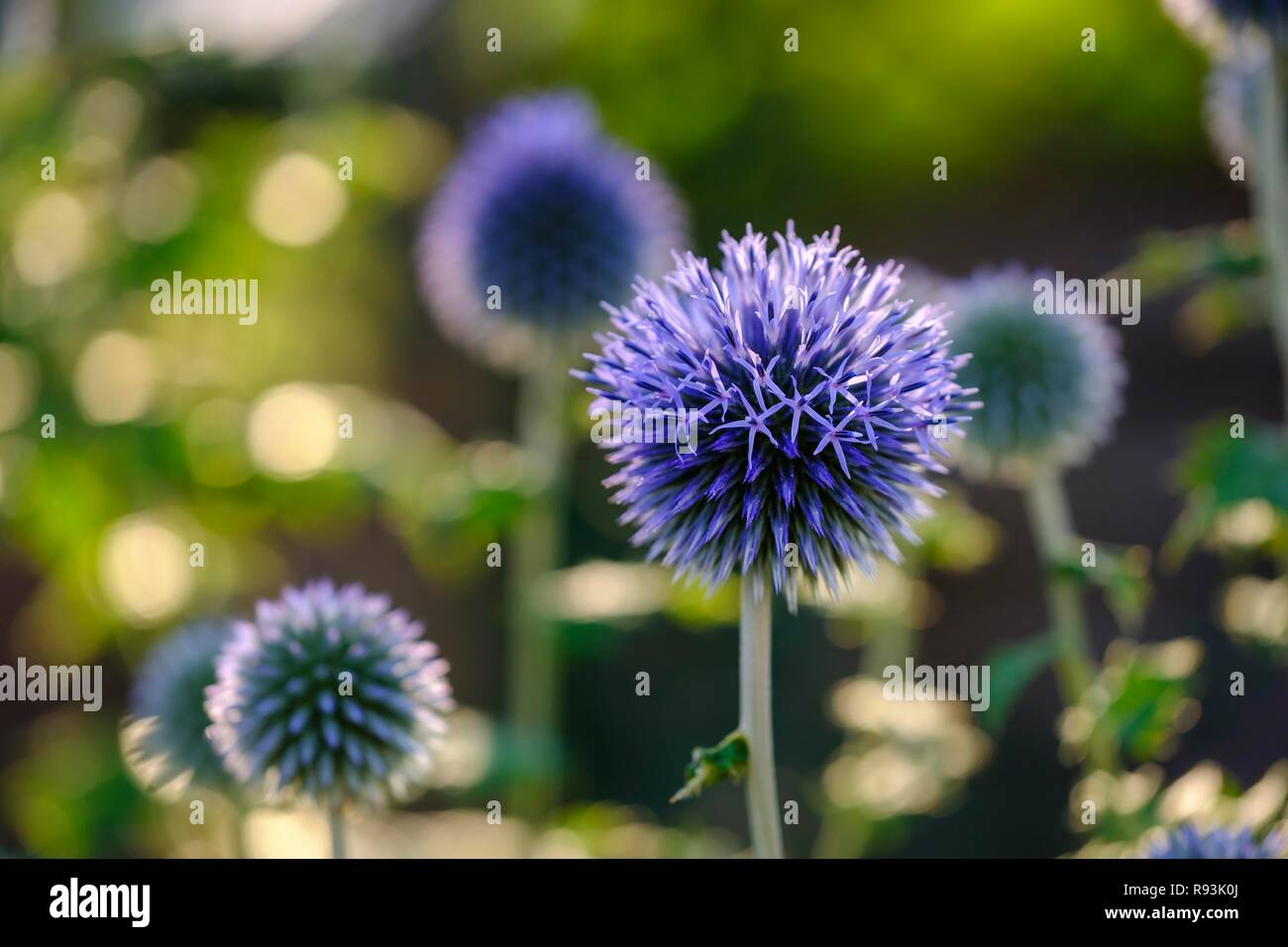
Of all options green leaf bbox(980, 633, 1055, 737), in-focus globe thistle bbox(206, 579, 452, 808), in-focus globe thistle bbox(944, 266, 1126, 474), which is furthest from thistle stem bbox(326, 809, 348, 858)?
in-focus globe thistle bbox(944, 266, 1126, 474)

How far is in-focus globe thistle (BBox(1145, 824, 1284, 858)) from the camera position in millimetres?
1490

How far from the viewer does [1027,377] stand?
2.21 meters

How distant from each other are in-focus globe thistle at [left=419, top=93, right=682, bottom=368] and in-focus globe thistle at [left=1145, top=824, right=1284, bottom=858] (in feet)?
6.04

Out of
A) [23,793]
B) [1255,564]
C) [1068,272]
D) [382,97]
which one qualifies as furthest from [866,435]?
[382,97]

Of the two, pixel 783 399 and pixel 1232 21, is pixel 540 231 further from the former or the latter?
pixel 783 399

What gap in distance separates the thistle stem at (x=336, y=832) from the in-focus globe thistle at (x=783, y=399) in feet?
2.06

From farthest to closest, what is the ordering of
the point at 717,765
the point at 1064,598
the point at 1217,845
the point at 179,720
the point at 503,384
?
the point at 503,384
the point at 179,720
the point at 1064,598
the point at 1217,845
the point at 717,765

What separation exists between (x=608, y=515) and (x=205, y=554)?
234 cm

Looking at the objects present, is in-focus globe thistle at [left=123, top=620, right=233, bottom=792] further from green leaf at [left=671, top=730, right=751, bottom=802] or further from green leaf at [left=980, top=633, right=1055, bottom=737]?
green leaf at [left=980, top=633, right=1055, bottom=737]

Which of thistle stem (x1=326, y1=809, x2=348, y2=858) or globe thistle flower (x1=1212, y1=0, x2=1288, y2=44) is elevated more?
globe thistle flower (x1=1212, y1=0, x2=1288, y2=44)

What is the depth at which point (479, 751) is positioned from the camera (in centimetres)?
246

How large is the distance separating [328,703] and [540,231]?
1.53 metres

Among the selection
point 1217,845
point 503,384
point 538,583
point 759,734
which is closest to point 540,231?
point 538,583

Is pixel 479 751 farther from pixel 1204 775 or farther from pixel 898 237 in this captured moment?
pixel 898 237
